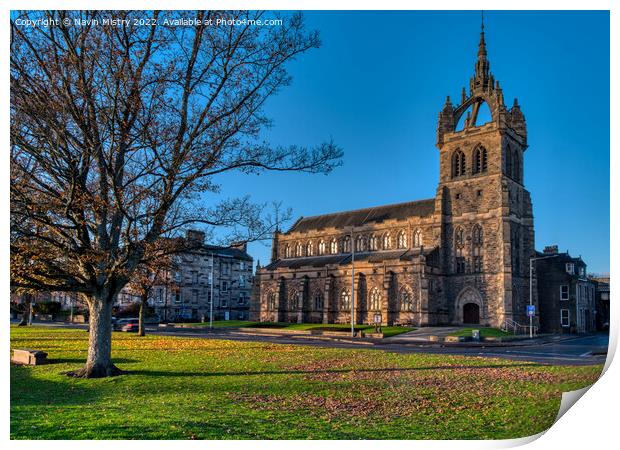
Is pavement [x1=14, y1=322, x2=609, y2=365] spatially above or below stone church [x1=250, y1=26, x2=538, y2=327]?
below

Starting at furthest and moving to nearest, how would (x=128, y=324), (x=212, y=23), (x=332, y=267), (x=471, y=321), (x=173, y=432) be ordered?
(x=332, y=267) < (x=471, y=321) < (x=128, y=324) < (x=212, y=23) < (x=173, y=432)

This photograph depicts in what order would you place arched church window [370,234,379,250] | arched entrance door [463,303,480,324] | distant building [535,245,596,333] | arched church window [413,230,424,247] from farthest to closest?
arched church window [370,234,379,250] → arched church window [413,230,424,247] → arched entrance door [463,303,480,324] → distant building [535,245,596,333]

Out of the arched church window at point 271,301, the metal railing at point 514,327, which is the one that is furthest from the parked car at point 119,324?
the metal railing at point 514,327

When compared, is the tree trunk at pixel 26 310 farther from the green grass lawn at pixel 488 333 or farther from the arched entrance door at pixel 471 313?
the arched entrance door at pixel 471 313

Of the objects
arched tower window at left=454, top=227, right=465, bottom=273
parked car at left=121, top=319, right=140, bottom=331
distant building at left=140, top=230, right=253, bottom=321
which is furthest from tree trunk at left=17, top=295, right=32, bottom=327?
arched tower window at left=454, top=227, right=465, bottom=273

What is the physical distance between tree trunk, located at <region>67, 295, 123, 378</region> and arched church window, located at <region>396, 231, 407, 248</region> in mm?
40691

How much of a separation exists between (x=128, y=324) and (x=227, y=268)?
13.1 metres

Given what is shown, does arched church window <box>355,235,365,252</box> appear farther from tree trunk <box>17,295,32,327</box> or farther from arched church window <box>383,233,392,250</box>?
tree trunk <box>17,295,32,327</box>

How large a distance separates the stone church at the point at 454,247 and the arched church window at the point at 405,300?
0.09m

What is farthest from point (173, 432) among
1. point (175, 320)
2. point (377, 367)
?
point (175, 320)

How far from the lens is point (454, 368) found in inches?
599

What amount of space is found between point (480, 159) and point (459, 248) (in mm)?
8140

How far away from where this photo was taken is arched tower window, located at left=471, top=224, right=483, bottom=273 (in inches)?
1812

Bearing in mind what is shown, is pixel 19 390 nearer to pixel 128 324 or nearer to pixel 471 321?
pixel 128 324
